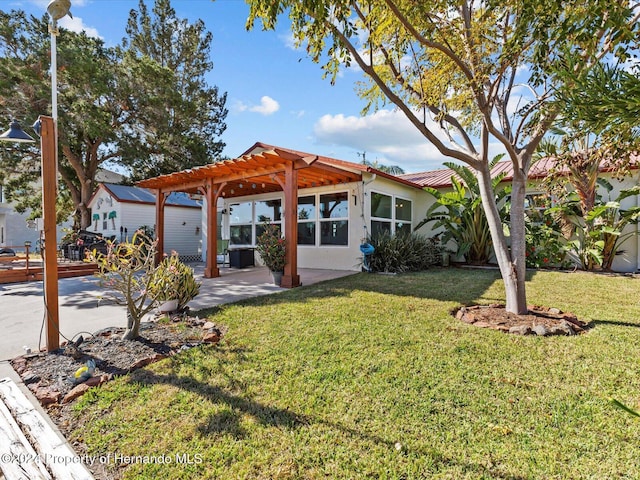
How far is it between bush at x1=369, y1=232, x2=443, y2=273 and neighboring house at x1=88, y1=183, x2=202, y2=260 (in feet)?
36.6

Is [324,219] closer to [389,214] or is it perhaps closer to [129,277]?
[389,214]

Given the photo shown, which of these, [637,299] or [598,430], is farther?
[637,299]

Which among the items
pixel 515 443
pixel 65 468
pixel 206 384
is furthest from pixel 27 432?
pixel 515 443

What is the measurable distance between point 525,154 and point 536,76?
171 cm

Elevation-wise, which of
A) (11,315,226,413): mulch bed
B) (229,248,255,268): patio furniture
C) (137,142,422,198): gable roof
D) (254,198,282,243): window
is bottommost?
(11,315,226,413): mulch bed

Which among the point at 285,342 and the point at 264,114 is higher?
the point at 264,114

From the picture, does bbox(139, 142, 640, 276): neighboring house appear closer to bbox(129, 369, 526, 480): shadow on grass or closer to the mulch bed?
the mulch bed

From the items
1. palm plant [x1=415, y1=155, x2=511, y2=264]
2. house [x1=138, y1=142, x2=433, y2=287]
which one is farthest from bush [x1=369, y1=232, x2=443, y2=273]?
palm plant [x1=415, y1=155, x2=511, y2=264]

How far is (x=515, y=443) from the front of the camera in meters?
2.19

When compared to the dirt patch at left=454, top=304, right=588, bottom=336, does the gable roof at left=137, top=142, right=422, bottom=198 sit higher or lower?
higher

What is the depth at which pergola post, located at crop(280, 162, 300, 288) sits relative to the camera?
7.33 m

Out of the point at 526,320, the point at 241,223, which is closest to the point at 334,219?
the point at 241,223

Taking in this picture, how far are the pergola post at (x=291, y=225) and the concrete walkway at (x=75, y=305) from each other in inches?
15.8

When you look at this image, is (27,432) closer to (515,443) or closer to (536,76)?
(515,443)
